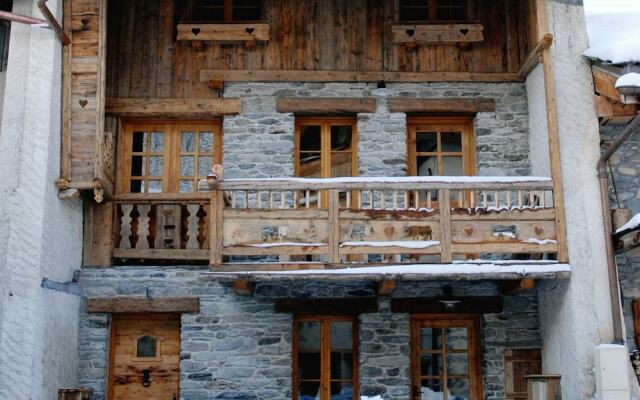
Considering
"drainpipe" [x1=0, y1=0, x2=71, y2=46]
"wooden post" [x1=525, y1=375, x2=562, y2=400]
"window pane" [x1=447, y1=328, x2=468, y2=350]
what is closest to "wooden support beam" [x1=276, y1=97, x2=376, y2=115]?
"drainpipe" [x1=0, y1=0, x2=71, y2=46]

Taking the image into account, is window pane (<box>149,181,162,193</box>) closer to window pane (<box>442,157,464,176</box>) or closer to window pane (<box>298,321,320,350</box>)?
window pane (<box>298,321,320,350</box>)

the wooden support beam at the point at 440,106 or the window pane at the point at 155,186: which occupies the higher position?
the wooden support beam at the point at 440,106

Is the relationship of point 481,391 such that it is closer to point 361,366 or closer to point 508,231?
point 361,366

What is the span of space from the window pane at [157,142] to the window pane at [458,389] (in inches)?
206

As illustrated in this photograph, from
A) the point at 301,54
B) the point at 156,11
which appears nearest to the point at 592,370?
the point at 301,54

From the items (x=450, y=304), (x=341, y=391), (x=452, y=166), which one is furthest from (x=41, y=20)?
(x=450, y=304)

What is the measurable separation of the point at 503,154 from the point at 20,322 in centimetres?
680

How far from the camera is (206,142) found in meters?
12.4

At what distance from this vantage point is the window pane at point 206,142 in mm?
12352

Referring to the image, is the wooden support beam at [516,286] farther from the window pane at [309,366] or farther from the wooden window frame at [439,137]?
the window pane at [309,366]

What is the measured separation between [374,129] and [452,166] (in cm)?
127

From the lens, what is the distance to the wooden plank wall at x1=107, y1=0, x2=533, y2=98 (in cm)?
1229

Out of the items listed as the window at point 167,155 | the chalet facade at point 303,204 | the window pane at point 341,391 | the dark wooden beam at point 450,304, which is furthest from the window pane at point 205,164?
the window pane at point 341,391

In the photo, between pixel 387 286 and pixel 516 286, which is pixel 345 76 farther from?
pixel 516 286
